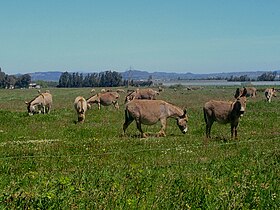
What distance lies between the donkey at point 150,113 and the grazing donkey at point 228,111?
2.14m

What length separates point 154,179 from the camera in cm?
941

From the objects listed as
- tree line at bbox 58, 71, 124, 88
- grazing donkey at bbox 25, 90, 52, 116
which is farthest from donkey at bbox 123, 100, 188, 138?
tree line at bbox 58, 71, 124, 88

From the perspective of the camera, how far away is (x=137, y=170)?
10.4 meters

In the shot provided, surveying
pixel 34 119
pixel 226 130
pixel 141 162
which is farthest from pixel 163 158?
pixel 34 119

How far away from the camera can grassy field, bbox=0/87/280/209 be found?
7.55 m

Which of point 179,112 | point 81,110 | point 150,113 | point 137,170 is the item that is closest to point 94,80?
point 81,110

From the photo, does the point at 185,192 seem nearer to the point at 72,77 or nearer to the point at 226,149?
the point at 226,149

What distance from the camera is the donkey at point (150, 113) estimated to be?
70.2 ft

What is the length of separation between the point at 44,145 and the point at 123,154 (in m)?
3.80

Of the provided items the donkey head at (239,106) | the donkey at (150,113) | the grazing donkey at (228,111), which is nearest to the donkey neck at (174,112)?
the donkey at (150,113)

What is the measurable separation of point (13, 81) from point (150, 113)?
502ft

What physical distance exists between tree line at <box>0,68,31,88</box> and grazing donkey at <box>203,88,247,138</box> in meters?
149

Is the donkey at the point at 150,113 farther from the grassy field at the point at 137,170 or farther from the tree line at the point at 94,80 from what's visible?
the tree line at the point at 94,80

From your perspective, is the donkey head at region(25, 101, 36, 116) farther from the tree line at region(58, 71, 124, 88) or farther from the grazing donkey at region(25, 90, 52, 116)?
the tree line at region(58, 71, 124, 88)
